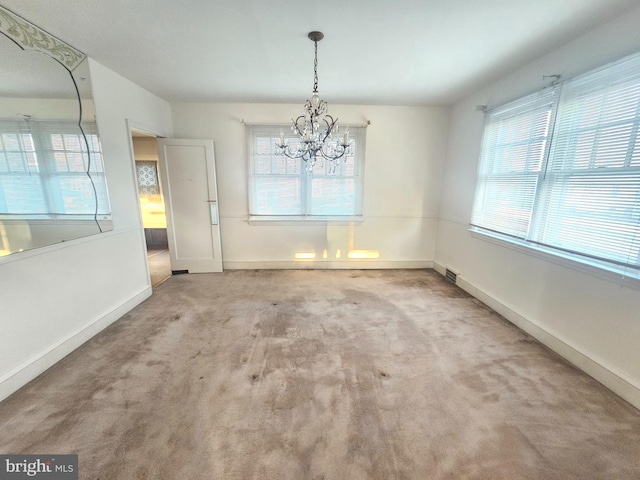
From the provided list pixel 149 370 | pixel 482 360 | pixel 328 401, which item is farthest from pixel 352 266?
pixel 149 370

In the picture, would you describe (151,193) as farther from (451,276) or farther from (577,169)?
(577,169)

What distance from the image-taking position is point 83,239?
2.39 meters

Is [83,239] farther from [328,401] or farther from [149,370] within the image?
[328,401]

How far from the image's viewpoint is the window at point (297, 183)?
4.09m

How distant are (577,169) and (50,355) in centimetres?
454

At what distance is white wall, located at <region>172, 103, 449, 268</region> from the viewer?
396 centimetres

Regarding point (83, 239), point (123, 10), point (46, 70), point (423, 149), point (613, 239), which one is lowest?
point (83, 239)

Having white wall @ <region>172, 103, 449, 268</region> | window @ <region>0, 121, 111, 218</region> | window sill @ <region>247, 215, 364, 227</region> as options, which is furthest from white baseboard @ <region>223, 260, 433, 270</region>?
window @ <region>0, 121, 111, 218</region>

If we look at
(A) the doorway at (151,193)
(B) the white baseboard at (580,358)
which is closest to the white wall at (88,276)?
(A) the doorway at (151,193)

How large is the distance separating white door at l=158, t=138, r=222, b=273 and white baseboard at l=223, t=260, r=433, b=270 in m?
0.43

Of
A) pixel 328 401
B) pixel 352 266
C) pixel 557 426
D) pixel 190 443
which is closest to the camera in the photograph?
pixel 190 443

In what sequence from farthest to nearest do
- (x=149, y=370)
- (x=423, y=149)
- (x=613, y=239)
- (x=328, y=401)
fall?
(x=423, y=149)
(x=149, y=370)
(x=613, y=239)
(x=328, y=401)

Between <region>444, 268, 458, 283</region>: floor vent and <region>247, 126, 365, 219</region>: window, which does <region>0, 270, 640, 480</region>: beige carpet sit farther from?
<region>247, 126, 365, 219</region>: window

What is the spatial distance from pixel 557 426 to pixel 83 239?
391 cm
